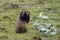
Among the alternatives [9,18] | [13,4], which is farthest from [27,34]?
[13,4]

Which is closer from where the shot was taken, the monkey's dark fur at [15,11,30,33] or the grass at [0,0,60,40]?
the grass at [0,0,60,40]

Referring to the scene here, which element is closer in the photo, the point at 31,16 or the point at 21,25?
the point at 21,25

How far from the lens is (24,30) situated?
23.7 feet

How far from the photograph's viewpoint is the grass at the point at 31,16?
6.98 metres

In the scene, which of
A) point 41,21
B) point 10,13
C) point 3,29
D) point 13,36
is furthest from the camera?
point 10,13

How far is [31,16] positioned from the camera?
8.72 metres

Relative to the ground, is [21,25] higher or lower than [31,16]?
higher

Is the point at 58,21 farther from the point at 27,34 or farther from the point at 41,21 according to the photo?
the point at 27,34

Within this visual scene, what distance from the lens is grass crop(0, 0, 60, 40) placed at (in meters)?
6.98

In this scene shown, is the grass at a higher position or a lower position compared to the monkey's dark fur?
lower

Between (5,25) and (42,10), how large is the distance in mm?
1994

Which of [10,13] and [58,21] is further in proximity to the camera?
[10,13]

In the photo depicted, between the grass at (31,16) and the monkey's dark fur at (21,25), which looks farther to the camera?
the monkey's dark fur at (21,25)

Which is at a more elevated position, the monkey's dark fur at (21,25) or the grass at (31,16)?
the monkey's dark fur at (21,25)
